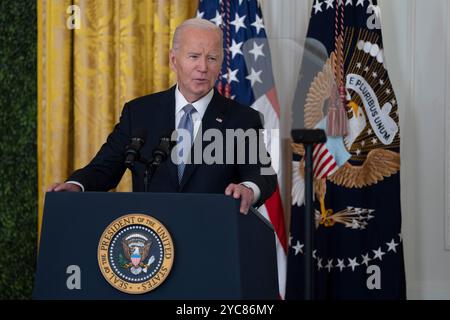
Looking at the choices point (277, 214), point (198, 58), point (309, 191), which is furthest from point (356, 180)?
point (309, 191)

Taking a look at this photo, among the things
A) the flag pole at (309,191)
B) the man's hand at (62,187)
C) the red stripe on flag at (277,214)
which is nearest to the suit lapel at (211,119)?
the man's hand at (62,187)

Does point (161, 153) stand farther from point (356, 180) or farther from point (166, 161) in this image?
point (356, 180)

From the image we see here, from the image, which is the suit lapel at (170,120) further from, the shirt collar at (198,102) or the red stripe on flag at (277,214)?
the red stripe on flag at (277,214)

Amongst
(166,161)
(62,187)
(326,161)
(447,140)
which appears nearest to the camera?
(62,187)

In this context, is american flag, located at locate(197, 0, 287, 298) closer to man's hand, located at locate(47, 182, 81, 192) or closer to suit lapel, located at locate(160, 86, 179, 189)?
suit lapel, located at locate(160, 86, 179, 189)

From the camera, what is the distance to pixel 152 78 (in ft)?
15.9

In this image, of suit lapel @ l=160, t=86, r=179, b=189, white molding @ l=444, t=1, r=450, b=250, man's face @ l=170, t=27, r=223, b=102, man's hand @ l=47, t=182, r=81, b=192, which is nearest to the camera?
man's hand @ l=47, t=182, r=81, b=192

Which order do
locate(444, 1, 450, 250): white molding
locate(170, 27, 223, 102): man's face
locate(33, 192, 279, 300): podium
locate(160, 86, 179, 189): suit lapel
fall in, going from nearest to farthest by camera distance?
locate(33, 192, 279, 300): podium → locate(160, 86, 179, 189): suit lapel → locate(170, 27, 223, 102): man's face → locate(444, 1, 450, 250): white molding

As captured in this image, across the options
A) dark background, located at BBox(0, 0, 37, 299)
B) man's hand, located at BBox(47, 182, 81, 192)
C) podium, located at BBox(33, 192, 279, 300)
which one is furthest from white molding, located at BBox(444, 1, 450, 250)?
man's hand, located at BBox(47, 182, 81, 192)

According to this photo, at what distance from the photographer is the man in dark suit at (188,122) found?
108 inches

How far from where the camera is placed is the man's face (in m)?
2.87

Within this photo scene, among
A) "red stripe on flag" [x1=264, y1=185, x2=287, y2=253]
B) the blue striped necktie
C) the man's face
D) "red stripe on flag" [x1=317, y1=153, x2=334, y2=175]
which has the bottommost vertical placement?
"red stripe on flag" [x1=264, y1=185, x2=287, y2=253]

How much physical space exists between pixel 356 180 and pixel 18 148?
227cm

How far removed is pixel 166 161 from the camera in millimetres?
2709
